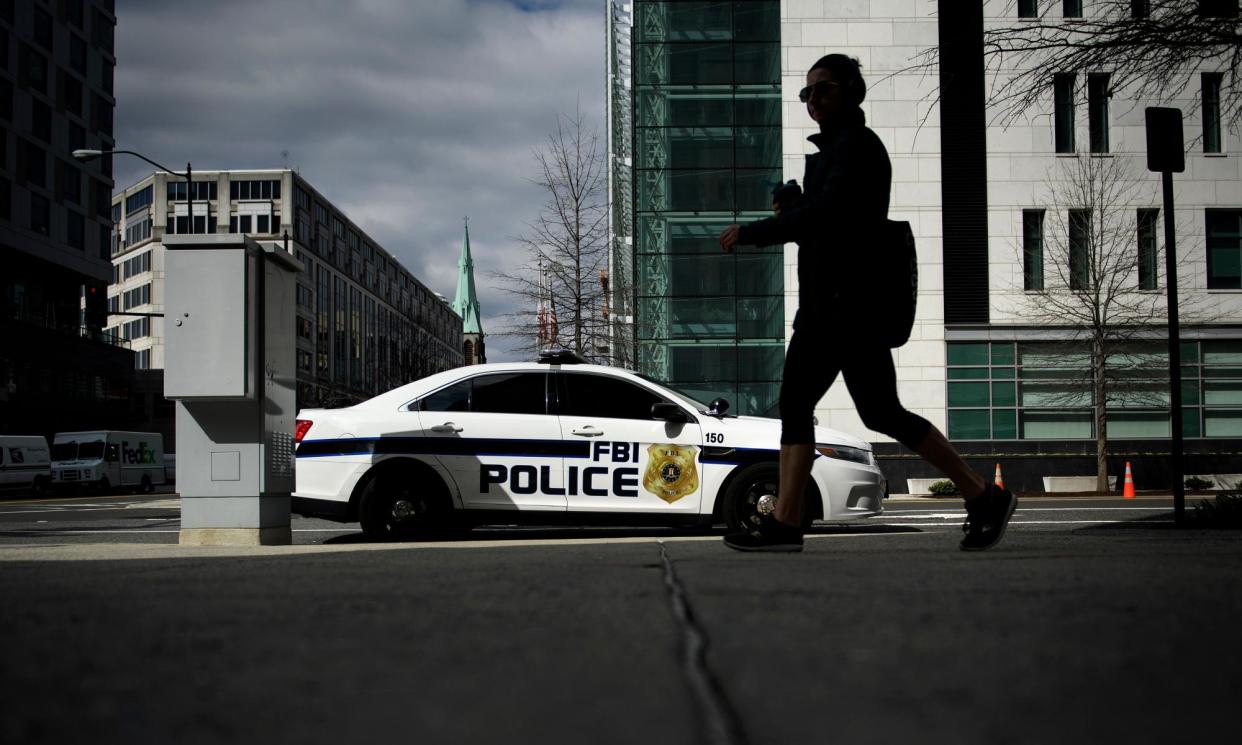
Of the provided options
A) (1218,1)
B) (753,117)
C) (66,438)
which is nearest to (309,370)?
(66,438)

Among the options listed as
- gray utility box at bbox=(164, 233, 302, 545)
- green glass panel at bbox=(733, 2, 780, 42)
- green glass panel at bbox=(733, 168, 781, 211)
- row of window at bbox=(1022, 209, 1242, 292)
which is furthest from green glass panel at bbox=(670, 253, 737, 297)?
gray utility box at bbox=(164, 233, 302, 545)

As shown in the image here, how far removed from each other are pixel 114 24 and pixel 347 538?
62047mm

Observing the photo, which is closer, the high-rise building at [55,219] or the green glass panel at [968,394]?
the green glass panel at [968,394]

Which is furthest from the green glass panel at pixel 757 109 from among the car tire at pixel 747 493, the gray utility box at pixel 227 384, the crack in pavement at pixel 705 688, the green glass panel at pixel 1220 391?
the crack in pavement at pixel 705 688

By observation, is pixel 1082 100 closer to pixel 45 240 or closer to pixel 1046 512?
pixel 1046 512

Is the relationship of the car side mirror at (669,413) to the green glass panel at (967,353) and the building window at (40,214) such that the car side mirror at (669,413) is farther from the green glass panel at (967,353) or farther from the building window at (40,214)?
the building window at (40,214)

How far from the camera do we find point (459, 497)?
30.4 ft

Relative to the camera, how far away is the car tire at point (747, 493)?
916 cm

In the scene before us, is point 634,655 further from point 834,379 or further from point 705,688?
point 834,379

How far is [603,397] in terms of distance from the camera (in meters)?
9.66

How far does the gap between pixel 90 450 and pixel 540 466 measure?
38.5 m

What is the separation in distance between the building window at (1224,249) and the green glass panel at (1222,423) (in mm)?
3631

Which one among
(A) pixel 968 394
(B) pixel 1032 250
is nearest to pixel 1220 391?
(B) pixel 1032 250

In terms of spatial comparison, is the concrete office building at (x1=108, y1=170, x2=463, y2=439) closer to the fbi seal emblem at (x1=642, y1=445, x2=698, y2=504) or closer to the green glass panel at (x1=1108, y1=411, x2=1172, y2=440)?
the green glass panel at (x1=1108, y1=411, x2=1172, y2=440)
